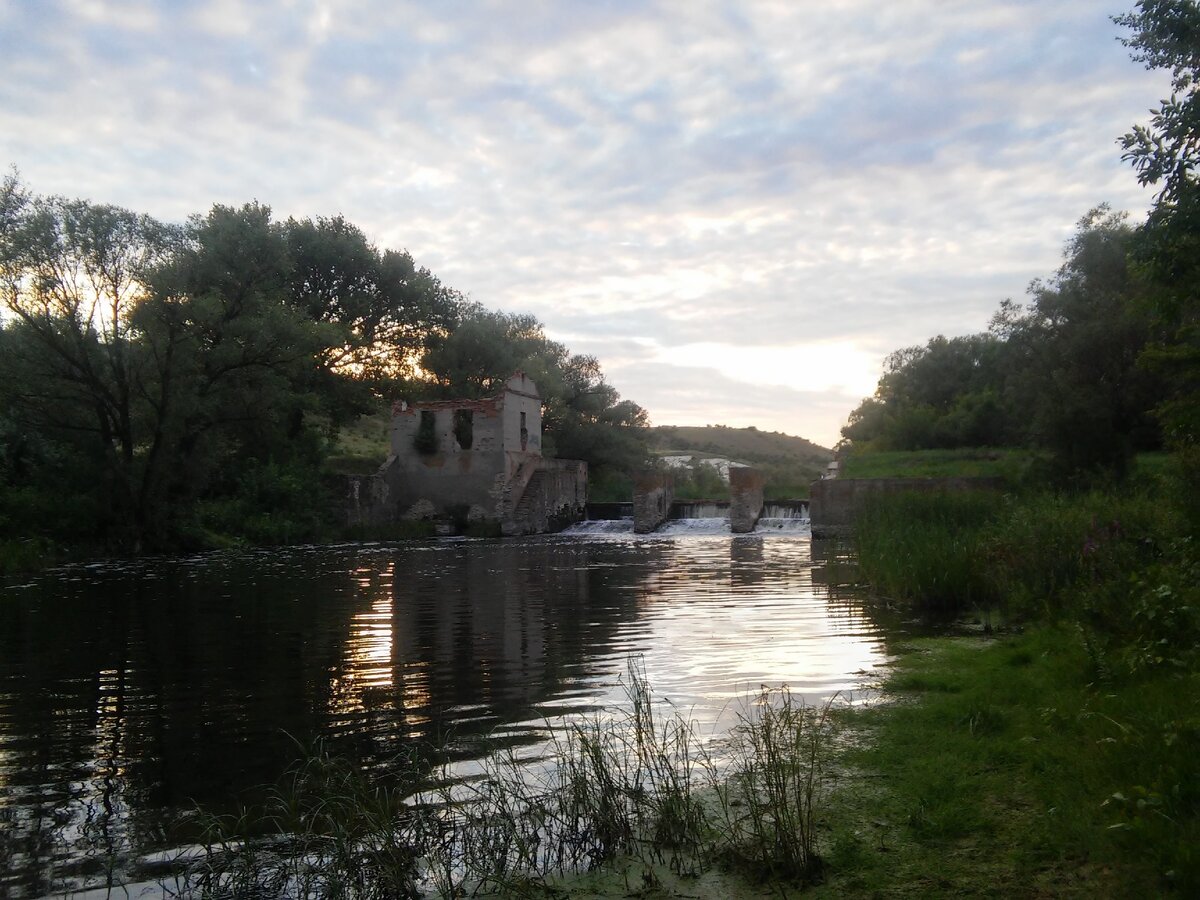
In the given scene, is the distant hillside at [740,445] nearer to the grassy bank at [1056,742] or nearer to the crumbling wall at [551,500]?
the crumbling wall at [551,500]

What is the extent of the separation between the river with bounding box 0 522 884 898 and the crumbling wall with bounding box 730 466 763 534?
14317 mm

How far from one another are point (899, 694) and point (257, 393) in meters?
26.5

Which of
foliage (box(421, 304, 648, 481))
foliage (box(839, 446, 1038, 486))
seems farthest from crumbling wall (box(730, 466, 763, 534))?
foliage (box(421, 304, 648, 481))

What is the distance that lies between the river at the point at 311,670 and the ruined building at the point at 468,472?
55.9 feet

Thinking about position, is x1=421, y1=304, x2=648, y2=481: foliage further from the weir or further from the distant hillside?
the distant hillside

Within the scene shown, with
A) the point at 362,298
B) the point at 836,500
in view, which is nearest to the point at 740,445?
the point at 362,298

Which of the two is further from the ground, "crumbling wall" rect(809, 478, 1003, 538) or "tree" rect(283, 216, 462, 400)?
"tree" rect(283, 216, 462, 400)

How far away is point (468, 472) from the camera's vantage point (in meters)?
36.5

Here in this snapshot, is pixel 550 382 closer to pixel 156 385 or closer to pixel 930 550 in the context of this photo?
pixel 156 385

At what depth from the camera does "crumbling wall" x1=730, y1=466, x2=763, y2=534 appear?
33.2 metres

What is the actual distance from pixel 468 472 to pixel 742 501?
10.7 metres

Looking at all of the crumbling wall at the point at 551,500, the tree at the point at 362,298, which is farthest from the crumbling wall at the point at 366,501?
the tree at the point at 362,298

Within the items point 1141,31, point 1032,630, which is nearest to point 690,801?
point 1032,630

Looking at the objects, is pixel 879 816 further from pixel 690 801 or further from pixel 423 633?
pixel 423 633
